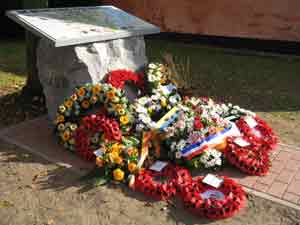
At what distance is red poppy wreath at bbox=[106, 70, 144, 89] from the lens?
450 cm

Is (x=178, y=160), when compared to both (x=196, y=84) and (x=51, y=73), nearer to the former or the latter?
(x=51, y=73)

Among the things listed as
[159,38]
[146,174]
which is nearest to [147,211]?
[146,174]

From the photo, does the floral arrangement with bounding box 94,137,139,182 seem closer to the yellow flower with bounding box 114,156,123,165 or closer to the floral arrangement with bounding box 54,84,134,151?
the yellow flower with bounding box 114,156,123,165

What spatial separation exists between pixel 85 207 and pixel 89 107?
133 cm

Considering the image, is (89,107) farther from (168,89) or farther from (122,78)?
(168,89)

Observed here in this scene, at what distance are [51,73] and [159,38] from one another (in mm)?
6582

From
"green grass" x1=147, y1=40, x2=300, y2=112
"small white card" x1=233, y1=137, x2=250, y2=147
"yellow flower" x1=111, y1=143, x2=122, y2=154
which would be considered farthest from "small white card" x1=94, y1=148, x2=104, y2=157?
"green grass" x1=147, y1=40, x2=300, y2=112

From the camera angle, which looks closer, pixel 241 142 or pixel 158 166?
pixel 158 166

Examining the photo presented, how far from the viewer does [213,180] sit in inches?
140

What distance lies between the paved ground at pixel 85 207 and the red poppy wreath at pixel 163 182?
3.2 inches

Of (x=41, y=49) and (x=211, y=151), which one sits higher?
(x=41, y=49)

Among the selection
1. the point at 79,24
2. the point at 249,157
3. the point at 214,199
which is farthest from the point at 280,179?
the point at 79,24

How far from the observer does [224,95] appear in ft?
20.8

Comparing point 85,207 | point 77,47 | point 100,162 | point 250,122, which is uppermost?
point 77,47
